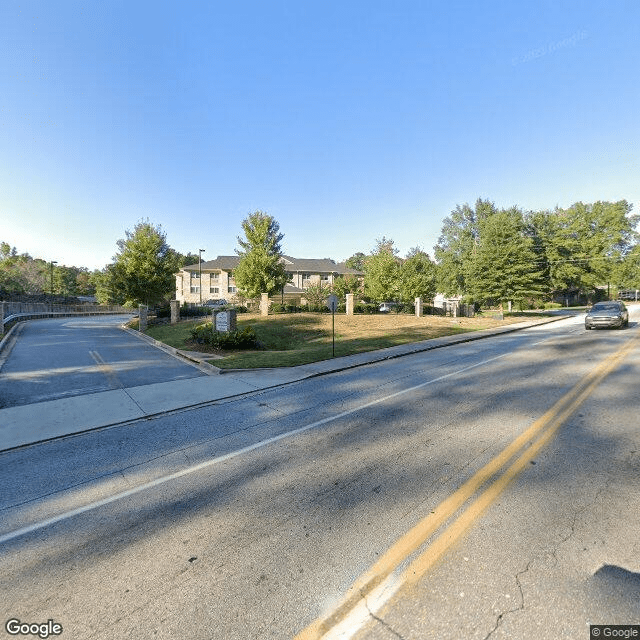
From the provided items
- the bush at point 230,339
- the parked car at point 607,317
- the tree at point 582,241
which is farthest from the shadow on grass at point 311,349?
the tree at point 582,241

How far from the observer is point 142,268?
1062 inches

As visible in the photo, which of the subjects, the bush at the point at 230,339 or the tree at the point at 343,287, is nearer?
the bush at the point at 230,339

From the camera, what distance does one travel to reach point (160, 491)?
3.95 metres

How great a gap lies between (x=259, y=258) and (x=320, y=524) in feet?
96.1

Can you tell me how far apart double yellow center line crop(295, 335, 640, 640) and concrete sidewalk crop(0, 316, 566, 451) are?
5.58 meters

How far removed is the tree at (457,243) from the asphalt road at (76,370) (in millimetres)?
43362

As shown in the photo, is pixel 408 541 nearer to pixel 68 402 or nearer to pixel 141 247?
pixel 68 402

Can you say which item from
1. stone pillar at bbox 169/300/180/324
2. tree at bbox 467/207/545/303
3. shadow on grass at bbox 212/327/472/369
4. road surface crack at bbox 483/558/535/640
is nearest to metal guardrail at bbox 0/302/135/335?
stone pillar at bbox 169/300/180/324

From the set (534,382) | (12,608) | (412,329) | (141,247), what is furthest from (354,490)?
(141,247)

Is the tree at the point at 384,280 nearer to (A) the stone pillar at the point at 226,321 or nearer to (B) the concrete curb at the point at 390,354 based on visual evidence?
(B) the concrete curb at the point at 390,354

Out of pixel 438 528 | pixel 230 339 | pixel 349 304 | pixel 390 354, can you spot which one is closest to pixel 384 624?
pixel 438 528

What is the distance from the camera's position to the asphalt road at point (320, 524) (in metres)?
2.28

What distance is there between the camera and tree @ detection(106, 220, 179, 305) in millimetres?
26688

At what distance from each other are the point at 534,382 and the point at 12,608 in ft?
30.0
